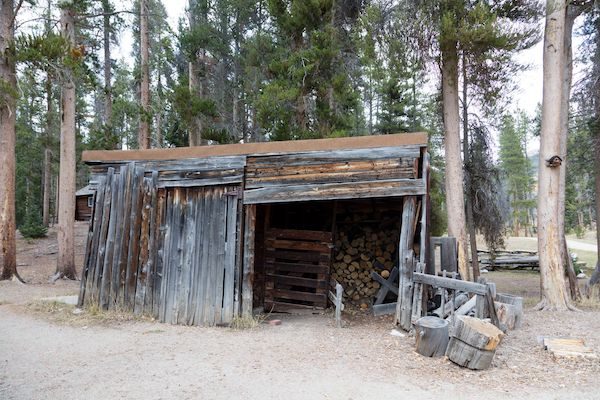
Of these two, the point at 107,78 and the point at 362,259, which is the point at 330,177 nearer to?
the point at 362,259

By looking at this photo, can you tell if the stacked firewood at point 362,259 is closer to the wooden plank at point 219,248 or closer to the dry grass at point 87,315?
the wooden plank at point 219,248

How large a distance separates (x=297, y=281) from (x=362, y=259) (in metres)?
1.74

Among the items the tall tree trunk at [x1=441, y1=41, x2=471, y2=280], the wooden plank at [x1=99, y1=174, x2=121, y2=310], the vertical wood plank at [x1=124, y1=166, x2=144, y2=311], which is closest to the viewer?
the vertical wood plank at [x1=124, y1=166, x2=144, y2=311]

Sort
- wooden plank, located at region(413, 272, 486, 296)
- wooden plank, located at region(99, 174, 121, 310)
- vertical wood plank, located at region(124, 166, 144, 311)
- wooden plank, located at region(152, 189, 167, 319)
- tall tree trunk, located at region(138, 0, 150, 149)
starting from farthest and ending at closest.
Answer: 1. tall tree trunk, located at region(138, 0, 150, 149)
2. wooden plank, located at region(99, 174, 121, 310)
3. vertical wood plank, located at region(124, 166, 144, 311)
4. wooden plank, located at region(152, 189, 167, 319)
5. wooden plank, located at region(413, 272, 486, 296)

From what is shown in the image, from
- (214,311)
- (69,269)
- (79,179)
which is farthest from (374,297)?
(79,179)

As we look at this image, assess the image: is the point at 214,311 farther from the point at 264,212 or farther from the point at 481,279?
the point at 481,279

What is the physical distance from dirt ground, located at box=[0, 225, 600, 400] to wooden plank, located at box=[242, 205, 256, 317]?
0.45 m

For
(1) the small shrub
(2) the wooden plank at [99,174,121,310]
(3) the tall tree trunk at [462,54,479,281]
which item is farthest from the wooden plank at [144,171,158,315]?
(1) the small shrub

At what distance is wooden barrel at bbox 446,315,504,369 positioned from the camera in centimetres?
451

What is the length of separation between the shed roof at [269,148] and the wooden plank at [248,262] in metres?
1.06

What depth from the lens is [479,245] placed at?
26047mm

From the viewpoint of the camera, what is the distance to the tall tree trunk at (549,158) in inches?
327

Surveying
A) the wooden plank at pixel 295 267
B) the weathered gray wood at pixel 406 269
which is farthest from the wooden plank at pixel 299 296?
the weathered gray wood at pixel 406 269

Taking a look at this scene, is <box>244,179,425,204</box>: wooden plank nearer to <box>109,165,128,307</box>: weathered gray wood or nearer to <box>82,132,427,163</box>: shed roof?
<box>82,132,427,163</box>: shed roof
